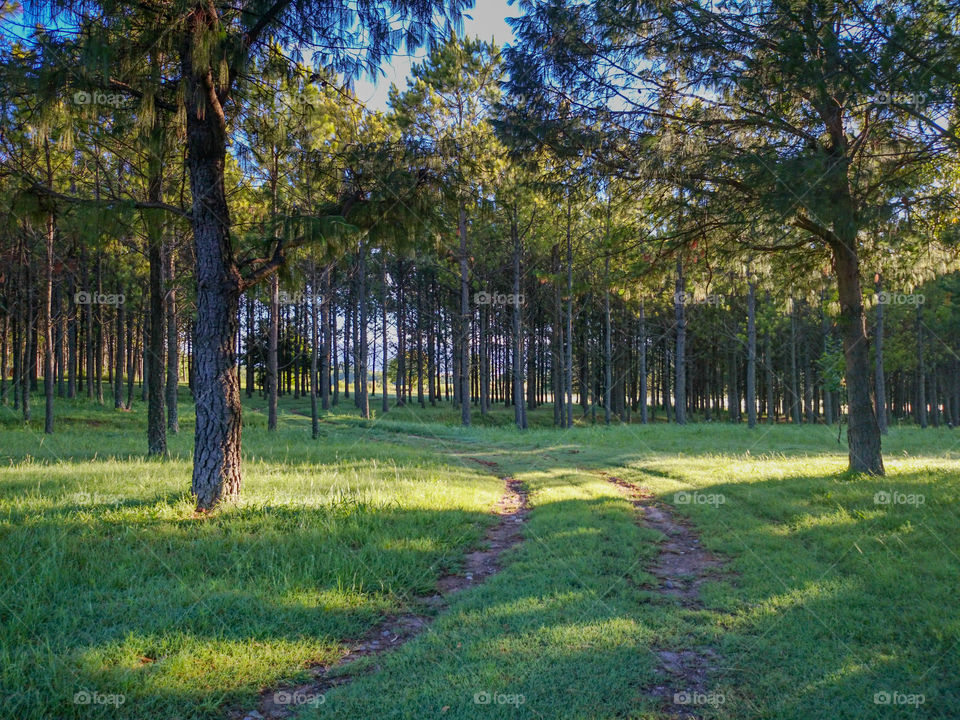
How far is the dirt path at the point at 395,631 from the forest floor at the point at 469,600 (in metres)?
0.02

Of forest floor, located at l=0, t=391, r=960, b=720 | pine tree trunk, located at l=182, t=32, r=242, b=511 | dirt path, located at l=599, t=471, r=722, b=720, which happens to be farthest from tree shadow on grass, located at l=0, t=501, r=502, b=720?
dirt path, located at l=599, t=471, r=722, b=720

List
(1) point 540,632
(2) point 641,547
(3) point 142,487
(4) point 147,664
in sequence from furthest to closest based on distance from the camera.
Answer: (3) point 142,487 → (2) point 641,547 → (1) point 540,632 → (4) point 147,664

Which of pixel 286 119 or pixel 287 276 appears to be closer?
pixel 287 276

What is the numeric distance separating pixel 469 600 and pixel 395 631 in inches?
28.6

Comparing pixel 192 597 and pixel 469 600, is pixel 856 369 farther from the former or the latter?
pixel 192 597

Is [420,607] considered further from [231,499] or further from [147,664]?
[231,499]

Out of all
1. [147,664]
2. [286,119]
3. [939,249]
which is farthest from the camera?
[939,249]

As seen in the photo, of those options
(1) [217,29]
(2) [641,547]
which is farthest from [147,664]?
(1) [217,29]

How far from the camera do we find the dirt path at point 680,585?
327 cm

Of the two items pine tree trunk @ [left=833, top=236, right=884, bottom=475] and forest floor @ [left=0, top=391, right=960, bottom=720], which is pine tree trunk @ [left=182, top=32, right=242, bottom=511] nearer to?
forest floor @ [left=0, top=391, right=960, bottom=720]

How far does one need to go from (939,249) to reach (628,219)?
5.95 m

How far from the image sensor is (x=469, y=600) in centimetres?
477

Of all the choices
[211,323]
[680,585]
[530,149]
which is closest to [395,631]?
[680,585]

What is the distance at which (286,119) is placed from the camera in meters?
8.23
